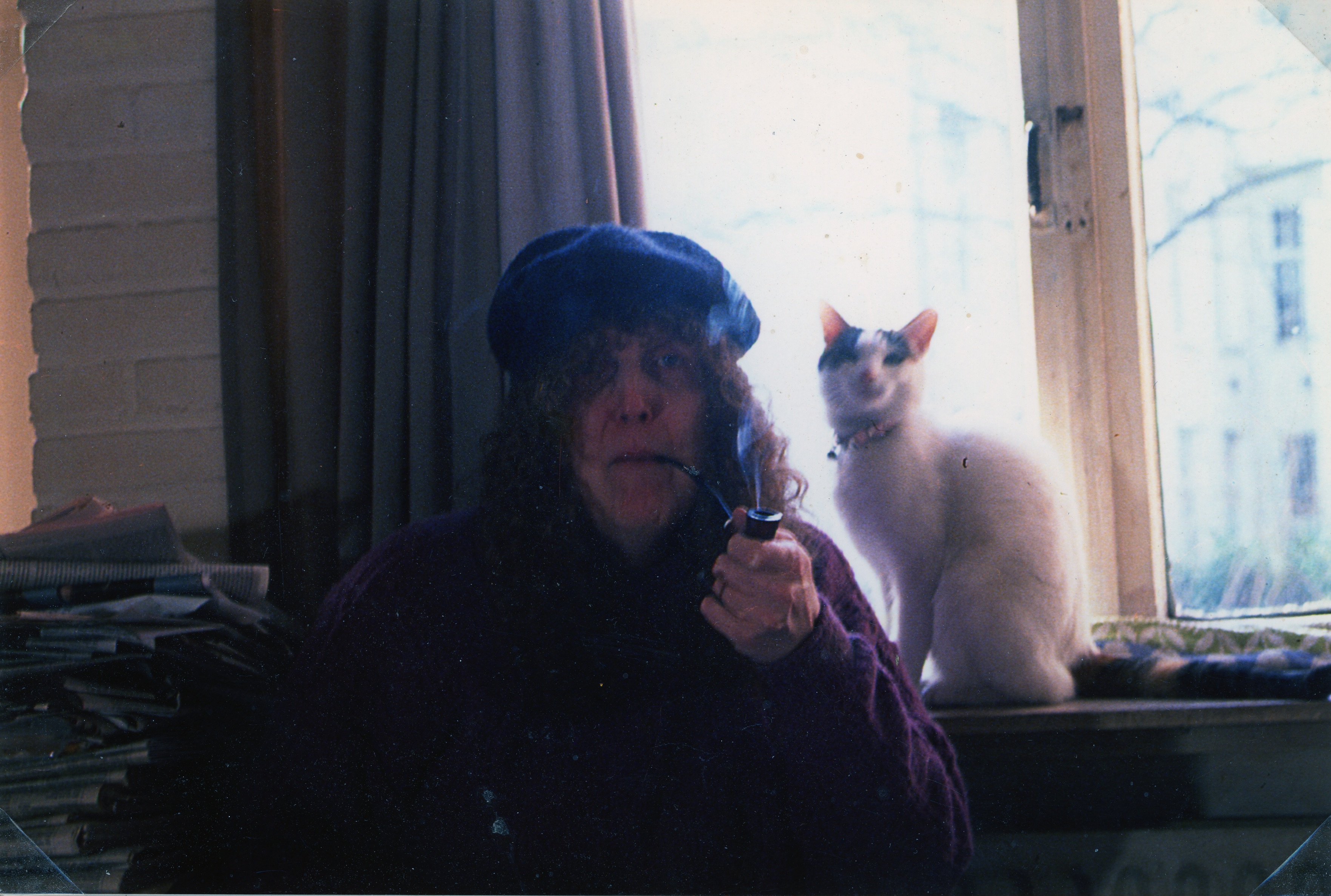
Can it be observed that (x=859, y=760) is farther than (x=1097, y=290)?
No

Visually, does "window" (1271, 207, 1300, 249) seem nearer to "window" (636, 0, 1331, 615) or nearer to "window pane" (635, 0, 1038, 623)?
"window" (636, 0, 1331, 615)

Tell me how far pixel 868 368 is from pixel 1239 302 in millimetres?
392

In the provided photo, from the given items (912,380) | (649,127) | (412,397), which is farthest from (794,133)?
(412,397)

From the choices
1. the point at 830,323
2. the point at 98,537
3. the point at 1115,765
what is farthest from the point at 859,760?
the point at 98,537

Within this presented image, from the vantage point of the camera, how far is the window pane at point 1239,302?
2.74ft

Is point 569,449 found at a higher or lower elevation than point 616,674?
higher

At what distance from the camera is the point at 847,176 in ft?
2.71

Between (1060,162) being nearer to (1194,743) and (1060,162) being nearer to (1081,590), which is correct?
Result: (1081,590)

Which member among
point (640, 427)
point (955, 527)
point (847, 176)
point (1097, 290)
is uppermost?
Answer: point (847, 176)

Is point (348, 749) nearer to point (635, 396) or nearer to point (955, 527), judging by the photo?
point (635, 396)

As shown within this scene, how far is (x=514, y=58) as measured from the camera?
2.84 feet

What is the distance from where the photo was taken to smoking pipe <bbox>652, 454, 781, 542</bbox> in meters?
0.73

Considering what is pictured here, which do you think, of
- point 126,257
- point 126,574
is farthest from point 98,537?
point 126,257

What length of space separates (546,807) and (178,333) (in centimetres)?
60
